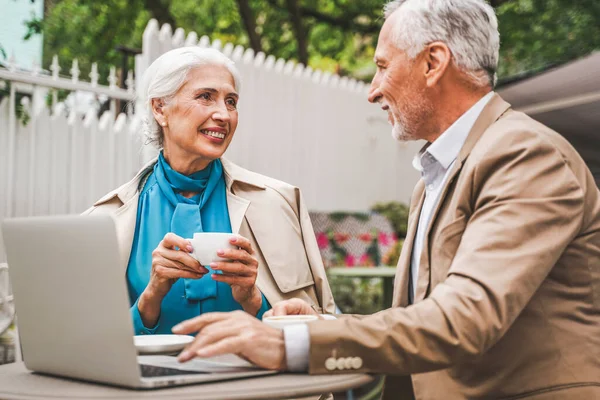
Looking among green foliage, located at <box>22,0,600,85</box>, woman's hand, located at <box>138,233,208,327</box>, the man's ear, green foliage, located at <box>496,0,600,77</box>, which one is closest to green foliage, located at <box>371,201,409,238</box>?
green foliage, located at <box>22,0,600,85</box>

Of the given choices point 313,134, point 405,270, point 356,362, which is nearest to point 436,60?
point 405,270

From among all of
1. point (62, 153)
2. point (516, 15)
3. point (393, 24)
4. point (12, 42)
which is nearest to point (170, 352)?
point (393, 24)

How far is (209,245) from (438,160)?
0.62m

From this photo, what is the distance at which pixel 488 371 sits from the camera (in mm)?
1651

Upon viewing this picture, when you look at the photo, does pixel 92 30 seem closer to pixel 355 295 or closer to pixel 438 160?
pixel 355 295

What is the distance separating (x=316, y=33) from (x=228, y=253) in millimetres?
11330

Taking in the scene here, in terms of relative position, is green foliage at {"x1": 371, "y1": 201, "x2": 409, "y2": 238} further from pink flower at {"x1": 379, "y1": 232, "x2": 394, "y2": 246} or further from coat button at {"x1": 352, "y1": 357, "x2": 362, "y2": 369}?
coat button at {"x1": 352, "y1": 357, "x2": 362, "y2": 369}

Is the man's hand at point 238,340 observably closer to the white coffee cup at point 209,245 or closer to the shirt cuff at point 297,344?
the shirt cuff at point 297,344

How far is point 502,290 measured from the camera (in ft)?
4.70

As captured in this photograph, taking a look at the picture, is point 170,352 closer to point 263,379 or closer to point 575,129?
point 263,379

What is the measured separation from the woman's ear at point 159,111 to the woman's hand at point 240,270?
0.74m

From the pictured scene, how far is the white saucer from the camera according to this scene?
1618mm

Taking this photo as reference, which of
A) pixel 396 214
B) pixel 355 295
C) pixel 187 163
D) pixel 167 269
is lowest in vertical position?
pixel 355 295

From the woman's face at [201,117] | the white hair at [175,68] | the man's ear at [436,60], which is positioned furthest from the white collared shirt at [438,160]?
the white hair at [175,68]
